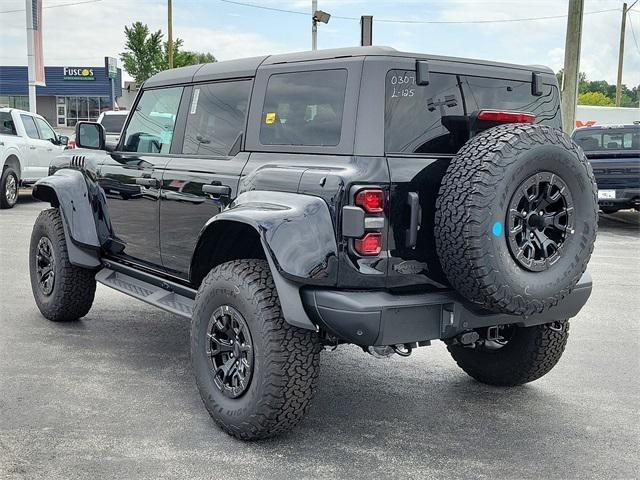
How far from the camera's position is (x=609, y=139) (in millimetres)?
13508

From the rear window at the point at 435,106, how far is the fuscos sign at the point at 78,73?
6031 centimetres

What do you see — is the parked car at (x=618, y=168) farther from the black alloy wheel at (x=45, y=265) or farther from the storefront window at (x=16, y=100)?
the storefront window at (x=16, y=100)

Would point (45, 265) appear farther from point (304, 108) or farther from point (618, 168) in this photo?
point (618, 168)

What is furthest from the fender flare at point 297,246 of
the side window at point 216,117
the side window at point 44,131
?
the side window at point 44,131

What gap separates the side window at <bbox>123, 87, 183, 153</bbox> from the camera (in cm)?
488

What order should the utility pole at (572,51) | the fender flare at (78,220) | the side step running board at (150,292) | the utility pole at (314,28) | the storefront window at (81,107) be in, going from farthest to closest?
the storefront window at (81,107) → the utility pole at (314,28) → the utility pole at (572,51) → the fender flare at (78,220) → the side step running board at (150,292)

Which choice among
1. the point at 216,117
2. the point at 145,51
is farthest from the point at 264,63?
the point at 145,51

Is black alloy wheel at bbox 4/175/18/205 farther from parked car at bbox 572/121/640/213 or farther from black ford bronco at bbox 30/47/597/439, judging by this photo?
parked car at bbox 572/121/640/213

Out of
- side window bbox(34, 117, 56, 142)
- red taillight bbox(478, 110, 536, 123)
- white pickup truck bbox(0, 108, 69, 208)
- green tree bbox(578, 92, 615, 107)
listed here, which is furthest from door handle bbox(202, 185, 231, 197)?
green tree bbox(578, 92, 615, 107)

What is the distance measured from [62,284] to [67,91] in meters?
59.3

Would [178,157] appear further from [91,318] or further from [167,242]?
[91,318]

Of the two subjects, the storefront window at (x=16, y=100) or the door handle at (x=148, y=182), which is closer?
the door handle at (x=148, y=182)

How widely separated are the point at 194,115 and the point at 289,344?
1907mm

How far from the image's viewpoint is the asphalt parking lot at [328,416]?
Result: 3.41 meters
